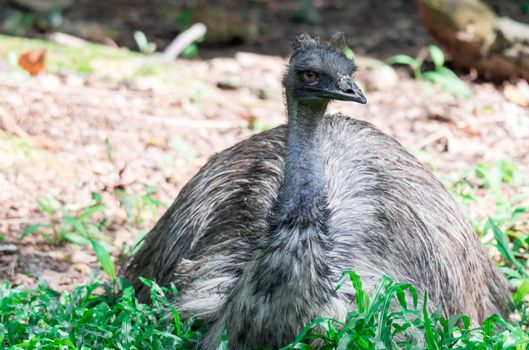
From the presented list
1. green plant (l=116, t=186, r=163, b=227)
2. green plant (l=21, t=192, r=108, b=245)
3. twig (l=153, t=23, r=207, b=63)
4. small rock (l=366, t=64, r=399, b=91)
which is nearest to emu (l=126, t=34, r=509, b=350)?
green plant (l=21, t=192, r=108, b=245)

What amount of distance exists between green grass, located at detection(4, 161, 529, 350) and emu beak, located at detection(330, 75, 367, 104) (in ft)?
1.76

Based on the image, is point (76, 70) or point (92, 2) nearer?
point (76, 70)

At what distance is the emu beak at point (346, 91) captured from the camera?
10.1 ft

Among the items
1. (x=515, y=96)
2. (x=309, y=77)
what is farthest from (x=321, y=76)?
(x=515, y=96)

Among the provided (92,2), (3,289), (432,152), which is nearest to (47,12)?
(92,2)

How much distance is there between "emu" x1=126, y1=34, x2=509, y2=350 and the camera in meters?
3.04

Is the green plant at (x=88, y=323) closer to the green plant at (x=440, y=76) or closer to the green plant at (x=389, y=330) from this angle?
the green plant at (x=389, y=330)

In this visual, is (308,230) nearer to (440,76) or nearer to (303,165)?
(303,165)

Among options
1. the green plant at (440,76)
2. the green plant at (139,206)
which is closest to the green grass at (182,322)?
the green plant at (139,206)

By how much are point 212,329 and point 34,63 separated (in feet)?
12.8

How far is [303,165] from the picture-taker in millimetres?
3078

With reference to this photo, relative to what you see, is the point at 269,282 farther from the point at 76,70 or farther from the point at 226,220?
the point at 76,70

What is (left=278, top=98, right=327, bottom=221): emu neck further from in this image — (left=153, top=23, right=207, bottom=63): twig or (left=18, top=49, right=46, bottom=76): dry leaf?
(left=153, top=23, right=207, bottom=63): twig

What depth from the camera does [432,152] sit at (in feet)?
20.5
